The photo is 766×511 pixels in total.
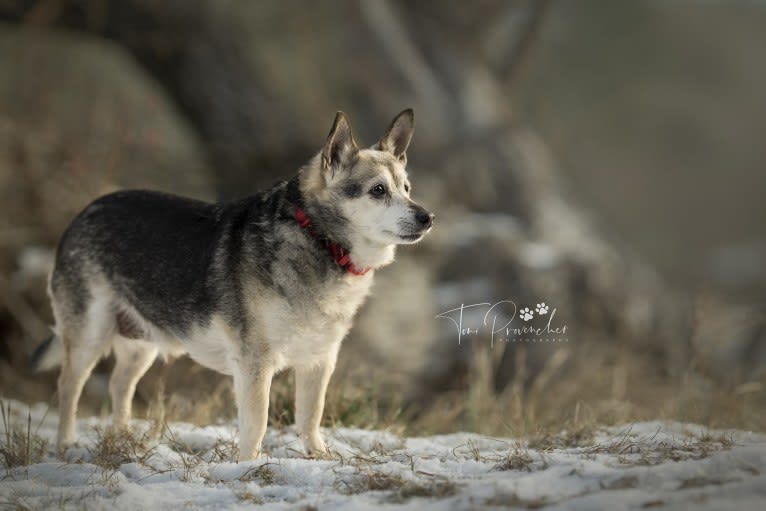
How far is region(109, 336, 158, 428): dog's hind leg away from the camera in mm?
5367

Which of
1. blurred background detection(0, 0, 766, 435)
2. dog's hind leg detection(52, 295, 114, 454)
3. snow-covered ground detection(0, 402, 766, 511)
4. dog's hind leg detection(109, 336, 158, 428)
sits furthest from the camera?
blurred background detection(0, 0, 766, 435)

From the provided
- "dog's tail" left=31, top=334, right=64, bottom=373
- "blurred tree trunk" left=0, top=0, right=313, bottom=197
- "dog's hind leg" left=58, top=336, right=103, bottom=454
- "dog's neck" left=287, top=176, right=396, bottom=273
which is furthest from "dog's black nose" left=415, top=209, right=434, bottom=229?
"blurred tree trunk" left=0, top=0, right=313, bottom=197

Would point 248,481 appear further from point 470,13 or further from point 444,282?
point 470,13

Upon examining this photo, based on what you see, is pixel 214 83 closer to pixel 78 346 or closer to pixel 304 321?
pixel 78 346

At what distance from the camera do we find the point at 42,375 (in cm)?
888

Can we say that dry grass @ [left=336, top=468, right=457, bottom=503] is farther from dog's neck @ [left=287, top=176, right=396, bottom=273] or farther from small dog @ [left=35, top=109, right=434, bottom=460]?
dog's neck @ [left=287, top=176, right=396, bottom=273]

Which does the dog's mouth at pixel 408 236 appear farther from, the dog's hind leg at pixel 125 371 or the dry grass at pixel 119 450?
the dog's hind leg at pixel 125 371

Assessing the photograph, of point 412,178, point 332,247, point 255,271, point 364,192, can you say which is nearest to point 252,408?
point 255,271

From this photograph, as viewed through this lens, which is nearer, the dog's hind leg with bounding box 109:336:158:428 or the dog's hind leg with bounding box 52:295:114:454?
the dog's hind leg with bounding box 52:295:114:454

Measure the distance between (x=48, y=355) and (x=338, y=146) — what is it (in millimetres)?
2725

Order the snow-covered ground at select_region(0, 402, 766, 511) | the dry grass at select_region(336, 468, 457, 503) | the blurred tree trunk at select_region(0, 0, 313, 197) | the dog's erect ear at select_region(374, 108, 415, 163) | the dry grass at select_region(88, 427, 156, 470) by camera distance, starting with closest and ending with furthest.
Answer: the snow-covered ground at select_region(0, 402, 766, 511) → the dry grass at select_region(336, 468, 457, 503) → the dry grass at select_region(88, 427, 156, 470) → the dog's erect ear at select_region(374, 108, 415, 163) → the blurred tree trunk at select_region(0, 0, 313, 197)

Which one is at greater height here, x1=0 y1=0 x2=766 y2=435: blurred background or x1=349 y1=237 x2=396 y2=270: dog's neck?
x1=0 y1=0 x2=766 y2=435: blurred background

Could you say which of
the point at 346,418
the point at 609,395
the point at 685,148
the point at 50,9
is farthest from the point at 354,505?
the point at 685,148

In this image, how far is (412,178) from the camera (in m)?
12.7
